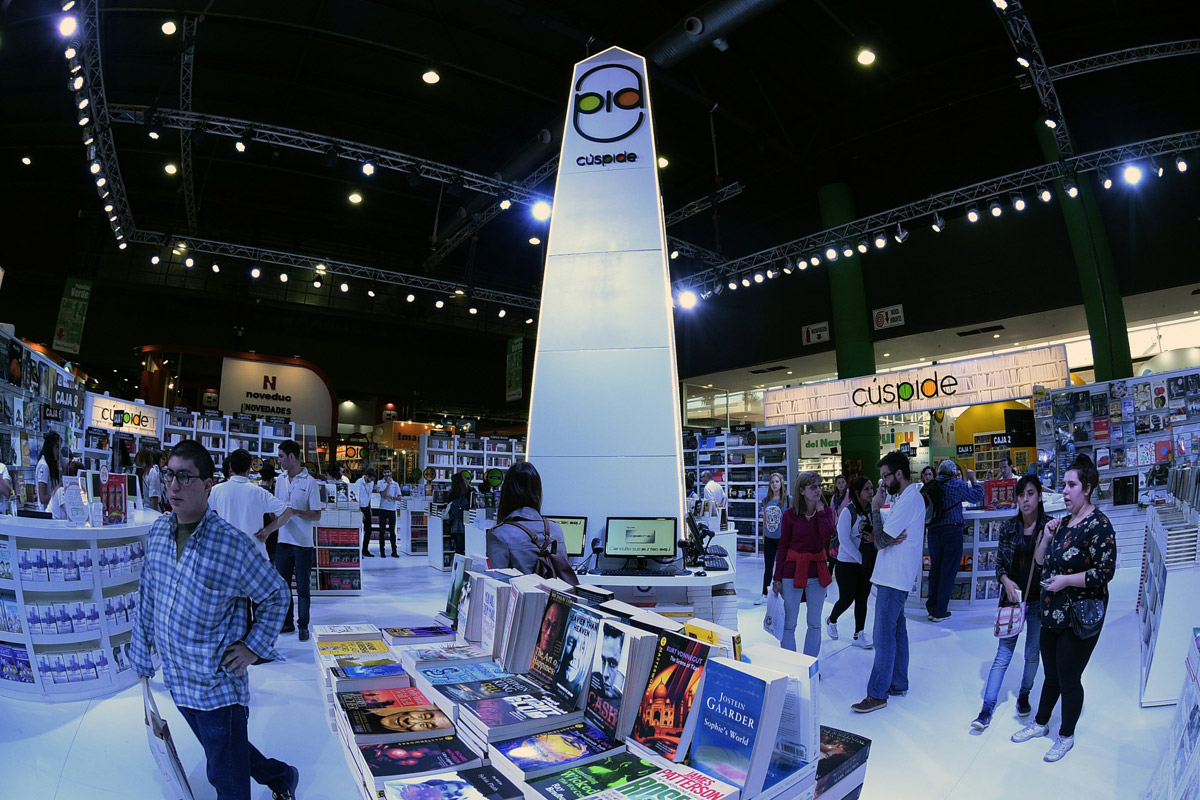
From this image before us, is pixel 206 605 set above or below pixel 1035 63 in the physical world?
below

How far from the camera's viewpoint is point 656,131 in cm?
1186

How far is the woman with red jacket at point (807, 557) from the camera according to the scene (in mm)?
4199

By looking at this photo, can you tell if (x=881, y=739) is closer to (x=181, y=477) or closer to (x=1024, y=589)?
(x=1024, y=589)

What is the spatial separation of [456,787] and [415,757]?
0.18m

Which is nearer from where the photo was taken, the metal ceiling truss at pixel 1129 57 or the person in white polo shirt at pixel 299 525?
the person in white polo shirt at pixel 299 525

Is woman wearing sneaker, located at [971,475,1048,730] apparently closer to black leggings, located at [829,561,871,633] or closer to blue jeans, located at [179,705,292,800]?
black leggings, located at [829,561,871,633]

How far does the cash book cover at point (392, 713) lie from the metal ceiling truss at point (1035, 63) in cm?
877

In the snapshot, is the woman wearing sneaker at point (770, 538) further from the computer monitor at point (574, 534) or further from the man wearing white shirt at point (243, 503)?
the man wearing white shirt at point (243, 503)

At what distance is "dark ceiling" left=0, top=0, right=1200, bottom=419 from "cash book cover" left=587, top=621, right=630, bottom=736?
823 cm

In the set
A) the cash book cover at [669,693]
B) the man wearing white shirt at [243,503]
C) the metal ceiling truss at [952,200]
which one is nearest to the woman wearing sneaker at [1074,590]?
the cash book cover at [669,693]

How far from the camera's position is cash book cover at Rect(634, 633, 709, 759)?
1.35m

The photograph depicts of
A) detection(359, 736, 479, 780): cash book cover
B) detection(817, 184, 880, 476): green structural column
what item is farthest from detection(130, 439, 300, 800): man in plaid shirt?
detection(817, 184, 880, 476): green structural column

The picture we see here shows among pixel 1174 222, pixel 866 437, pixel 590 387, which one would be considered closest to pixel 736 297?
pixel 866 437

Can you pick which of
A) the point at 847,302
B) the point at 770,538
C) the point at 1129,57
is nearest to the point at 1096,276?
the point at 1129,57
